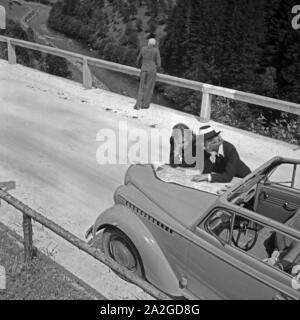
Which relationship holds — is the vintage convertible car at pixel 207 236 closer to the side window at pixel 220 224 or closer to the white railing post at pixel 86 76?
the side window at pixel 220 224

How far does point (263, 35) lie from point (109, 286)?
57.7m

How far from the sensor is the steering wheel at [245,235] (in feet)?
14.0

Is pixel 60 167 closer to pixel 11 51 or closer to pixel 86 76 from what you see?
pixel 86 76

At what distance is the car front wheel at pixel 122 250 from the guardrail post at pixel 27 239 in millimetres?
806

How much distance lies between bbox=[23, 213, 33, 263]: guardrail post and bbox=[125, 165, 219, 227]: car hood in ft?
4.13

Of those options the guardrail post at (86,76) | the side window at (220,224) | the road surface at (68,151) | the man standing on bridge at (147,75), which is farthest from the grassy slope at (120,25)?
the side window at (220,224)

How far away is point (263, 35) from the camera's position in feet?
190

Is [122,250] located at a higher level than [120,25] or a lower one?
higher

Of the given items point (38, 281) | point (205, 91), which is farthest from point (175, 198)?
point (205, 91)

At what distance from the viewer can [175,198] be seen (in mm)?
4840

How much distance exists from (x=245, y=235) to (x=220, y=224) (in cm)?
26
